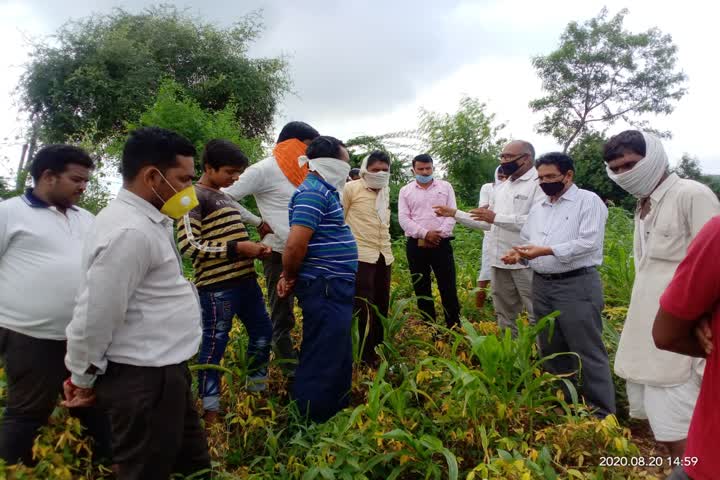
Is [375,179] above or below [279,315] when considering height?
above

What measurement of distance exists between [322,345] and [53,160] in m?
1.56

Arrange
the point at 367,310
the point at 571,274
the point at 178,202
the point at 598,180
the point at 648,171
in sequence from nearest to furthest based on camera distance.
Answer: the point at 178,202 → the point at 648,171 → the point at 571,274 → the point at 367,310 → the point at 598,180

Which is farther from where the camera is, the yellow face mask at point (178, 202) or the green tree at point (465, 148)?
the green tree at point (465, 148)

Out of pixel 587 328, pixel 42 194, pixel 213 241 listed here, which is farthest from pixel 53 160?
pixel 587 328

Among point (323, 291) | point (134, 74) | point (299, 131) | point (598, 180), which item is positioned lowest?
point (323, 291)

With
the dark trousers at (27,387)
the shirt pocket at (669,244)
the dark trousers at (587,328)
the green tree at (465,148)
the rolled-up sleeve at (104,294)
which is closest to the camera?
the rolled-up sleeve at (104,294)

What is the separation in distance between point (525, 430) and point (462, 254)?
460 centimetres

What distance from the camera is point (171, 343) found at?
5.68 feet

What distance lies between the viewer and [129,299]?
165 cm

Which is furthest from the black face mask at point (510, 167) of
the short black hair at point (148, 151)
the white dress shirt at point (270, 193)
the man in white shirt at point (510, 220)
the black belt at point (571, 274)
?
the short black hair at point (148, 151)

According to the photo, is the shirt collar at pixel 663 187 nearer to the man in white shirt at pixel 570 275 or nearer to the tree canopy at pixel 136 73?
the man in white shirt at pixel 570 275

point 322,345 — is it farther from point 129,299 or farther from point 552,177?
point 552,177

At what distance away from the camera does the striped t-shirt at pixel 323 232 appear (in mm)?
2604

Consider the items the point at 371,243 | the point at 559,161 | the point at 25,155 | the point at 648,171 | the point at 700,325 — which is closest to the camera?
the point at 700,325
